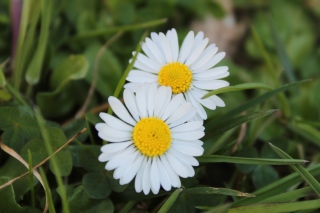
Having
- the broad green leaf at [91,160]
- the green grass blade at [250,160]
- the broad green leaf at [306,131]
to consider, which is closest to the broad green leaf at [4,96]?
the broad green leaf at [91,160]

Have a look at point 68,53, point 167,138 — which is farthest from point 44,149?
point 68,53

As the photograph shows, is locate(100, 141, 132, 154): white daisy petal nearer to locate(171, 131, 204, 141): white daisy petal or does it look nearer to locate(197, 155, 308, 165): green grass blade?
locate(171, 131, 204, 141): white daisy petal

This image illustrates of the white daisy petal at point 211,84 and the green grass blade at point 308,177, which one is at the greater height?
the white daisy petal at point 211,84

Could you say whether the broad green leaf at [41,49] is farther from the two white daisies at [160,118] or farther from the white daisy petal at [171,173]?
the white daisy petal at [171,173]

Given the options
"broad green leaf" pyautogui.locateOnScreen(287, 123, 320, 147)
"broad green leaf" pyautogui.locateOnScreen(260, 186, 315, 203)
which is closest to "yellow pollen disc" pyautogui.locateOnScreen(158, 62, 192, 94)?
"broad green leaf" pyautogui.locateOnScreen(260, 186, 315, 203)

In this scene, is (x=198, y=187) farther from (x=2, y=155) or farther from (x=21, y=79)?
(x=21, y=79)

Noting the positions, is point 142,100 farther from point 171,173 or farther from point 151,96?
point 171,173

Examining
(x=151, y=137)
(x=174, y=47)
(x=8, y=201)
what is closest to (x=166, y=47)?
(x=174, y=47)
